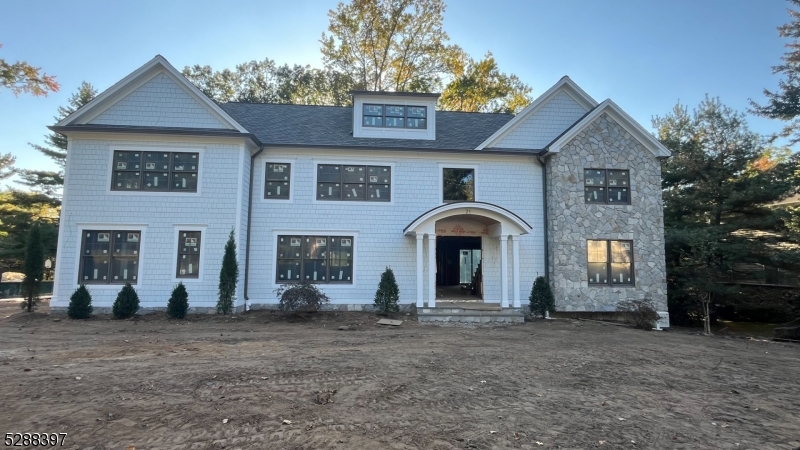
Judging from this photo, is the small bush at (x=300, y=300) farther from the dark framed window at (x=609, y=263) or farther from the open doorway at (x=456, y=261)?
the dark framed window at (x=609, y=263)

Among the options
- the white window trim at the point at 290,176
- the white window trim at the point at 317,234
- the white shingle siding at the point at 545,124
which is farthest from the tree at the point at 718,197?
the white window trim at the point at 290,176

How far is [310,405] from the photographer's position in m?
4.57

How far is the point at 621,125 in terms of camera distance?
13.2m

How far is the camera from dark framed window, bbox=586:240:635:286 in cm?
1282

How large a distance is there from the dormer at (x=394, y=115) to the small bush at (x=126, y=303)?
8388 mm

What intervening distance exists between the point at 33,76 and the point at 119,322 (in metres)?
9.23

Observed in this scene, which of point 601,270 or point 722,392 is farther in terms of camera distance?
point 601,270

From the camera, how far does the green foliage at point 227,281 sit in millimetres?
11602

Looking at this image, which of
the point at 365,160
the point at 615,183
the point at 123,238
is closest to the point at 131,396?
the point at 123,238

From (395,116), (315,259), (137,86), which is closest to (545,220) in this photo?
(395,116)

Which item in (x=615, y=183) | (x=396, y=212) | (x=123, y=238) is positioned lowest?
(x=123, y=238)

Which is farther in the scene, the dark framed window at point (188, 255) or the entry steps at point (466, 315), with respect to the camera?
the dark framed window at point (188, 255)

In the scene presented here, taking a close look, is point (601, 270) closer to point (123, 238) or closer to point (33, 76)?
point (123, 238)

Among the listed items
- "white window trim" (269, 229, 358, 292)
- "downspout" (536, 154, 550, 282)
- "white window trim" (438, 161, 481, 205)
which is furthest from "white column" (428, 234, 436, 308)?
"downspout" (536, 154, 550, 282)
